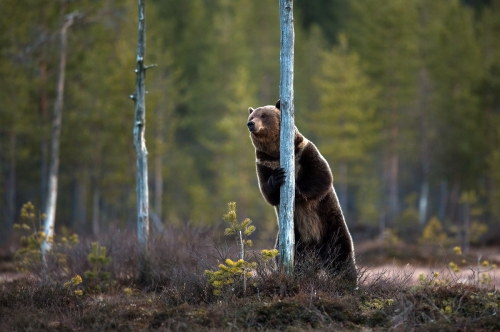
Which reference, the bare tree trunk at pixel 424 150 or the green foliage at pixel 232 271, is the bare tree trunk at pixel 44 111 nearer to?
the green foliage at pixel 232 271

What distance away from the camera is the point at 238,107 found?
105 ft

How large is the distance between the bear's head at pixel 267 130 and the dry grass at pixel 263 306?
4.82 ft

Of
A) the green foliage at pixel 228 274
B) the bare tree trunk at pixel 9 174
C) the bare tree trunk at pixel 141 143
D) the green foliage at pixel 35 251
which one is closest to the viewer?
the green foliage at pixel 228 274

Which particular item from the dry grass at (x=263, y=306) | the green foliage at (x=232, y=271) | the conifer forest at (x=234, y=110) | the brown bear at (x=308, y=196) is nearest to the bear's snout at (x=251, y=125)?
the brown bear at (x=308, y=196)

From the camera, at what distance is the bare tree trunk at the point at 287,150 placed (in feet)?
26.6

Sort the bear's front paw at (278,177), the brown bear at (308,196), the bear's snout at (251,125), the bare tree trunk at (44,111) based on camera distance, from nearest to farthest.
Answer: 1. the bear's front paw at (278,177)
2. the bear's snout at (251,125)
3. the brown bear at (308,196)
4. the bare tree trunk at (44,111)

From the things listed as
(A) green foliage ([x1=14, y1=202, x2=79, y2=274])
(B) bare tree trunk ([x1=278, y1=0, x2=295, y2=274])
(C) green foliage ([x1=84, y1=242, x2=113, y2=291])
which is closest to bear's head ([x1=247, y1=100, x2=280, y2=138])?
(B) bare tree trunk ([x1=278, y1=0, x2=295, y2=274])

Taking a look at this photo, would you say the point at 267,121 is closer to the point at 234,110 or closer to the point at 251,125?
the point at 251,125

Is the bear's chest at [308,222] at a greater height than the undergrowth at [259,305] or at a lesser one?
greater

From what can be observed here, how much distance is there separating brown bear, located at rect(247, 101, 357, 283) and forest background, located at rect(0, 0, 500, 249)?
42.8ft

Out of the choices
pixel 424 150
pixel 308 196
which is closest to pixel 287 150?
pixel 308 196

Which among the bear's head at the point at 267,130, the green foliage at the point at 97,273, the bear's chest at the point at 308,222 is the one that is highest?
the bear's head at the point at 267,130

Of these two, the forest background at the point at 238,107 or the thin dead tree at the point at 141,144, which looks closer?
the thin dead tree at the point at 141,144

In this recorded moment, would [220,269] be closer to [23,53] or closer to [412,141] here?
[23,53]
